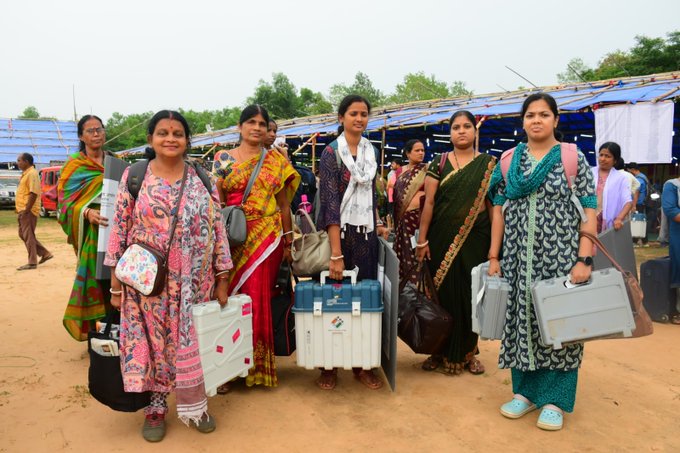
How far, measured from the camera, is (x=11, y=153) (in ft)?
75.2

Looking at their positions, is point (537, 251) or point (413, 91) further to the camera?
point (413, 91)

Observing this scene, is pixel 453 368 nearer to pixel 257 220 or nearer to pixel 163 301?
pixel 257 220

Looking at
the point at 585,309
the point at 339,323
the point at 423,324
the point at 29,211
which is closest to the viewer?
the point at 585,309

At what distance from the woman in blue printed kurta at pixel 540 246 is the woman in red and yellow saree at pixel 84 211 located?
2.91 metres

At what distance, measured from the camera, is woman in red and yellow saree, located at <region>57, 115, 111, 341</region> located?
12.5 ft

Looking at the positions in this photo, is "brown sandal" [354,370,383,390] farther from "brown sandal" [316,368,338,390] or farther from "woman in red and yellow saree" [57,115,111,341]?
"woman in red and yellow saree" [57,115,111,341]

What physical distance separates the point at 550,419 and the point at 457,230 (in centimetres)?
130

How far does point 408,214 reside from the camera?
4.04m

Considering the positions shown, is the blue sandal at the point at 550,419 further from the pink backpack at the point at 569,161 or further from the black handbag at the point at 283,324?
the black handbag at the point at 283,324

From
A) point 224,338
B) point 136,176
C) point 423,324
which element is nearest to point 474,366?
point 423,324

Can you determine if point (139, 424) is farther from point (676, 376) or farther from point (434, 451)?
point (676, 376)

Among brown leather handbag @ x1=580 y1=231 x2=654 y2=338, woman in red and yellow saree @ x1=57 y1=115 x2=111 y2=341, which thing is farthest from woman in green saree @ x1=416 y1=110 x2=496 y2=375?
woman in red and yellow saree @ x1=57 y1=115 x2=111 y2=341

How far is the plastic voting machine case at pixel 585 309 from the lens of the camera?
101 inches

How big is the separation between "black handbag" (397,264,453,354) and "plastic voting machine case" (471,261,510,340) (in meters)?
0.43
